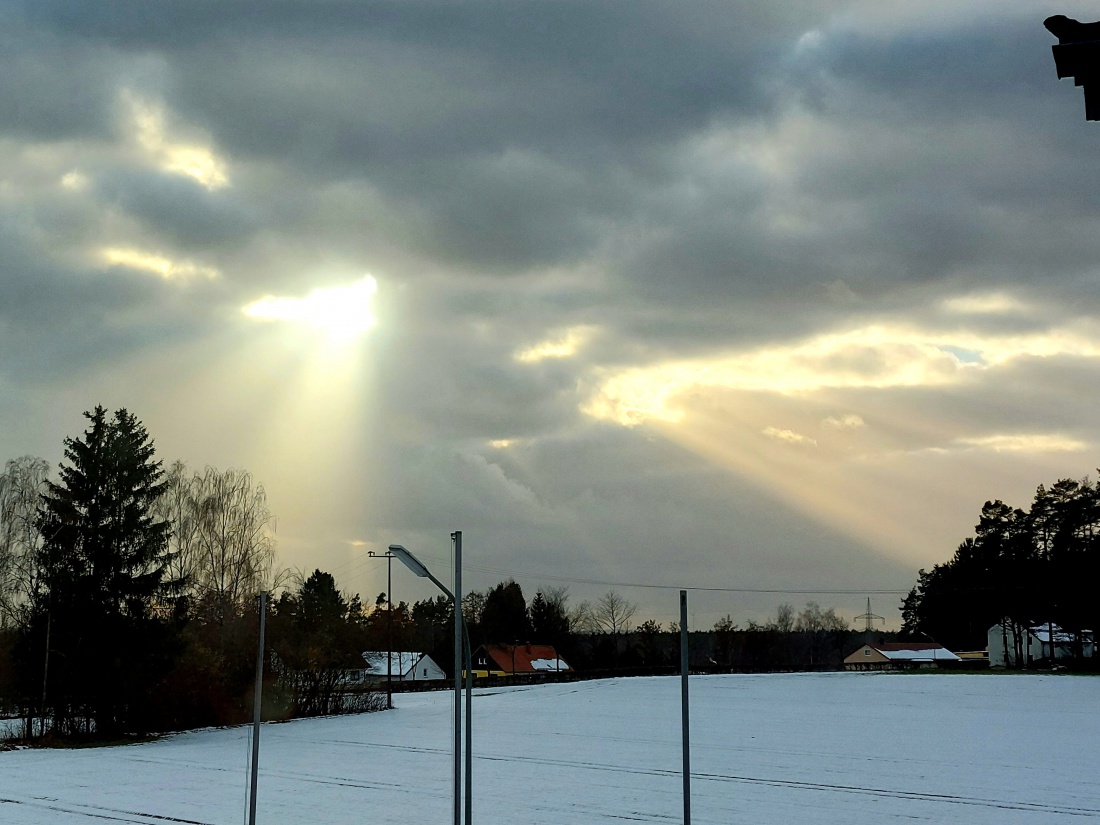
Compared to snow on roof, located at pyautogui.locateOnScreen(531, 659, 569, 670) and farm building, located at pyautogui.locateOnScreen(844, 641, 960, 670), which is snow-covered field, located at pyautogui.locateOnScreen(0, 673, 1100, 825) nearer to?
snow on roof, located at pyautogui.locateOnScreen(531, 659, 569, 670)

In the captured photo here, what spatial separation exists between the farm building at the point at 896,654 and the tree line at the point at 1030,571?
1736cm

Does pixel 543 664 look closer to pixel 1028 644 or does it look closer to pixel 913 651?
pixel 1028 644

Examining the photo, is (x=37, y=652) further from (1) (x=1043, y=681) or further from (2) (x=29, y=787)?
(1) (x=1043, y=681)

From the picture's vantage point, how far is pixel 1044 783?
26.0 meters

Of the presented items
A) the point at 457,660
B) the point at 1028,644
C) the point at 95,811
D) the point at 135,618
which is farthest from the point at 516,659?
the point at 457,660

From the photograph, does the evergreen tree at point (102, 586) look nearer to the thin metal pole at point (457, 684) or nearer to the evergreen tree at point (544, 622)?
the thin metal pole at point (457, 684)

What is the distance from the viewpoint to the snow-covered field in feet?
71.6

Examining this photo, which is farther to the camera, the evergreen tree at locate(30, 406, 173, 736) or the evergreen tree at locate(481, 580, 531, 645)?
the evergreen tree at locate(481, 580, 531, 645)

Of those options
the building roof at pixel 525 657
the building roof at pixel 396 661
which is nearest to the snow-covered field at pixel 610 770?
the building roof at pixel 396 661

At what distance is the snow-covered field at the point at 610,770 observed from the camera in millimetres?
21828

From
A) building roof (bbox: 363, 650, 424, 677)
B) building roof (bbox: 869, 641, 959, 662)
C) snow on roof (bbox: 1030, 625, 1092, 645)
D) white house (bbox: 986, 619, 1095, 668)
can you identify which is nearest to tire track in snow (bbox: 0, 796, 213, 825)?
building roof (bbox: 363, 650, 424, 677)

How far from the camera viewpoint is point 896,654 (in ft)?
511

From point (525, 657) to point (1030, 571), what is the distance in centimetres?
5894

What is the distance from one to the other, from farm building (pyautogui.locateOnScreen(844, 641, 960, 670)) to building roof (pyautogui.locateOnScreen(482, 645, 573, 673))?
41.5 m
